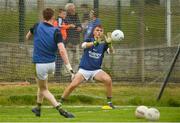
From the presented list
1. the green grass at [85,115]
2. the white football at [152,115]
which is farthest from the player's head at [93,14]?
the white football at [152,115]

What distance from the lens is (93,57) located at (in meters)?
16.8

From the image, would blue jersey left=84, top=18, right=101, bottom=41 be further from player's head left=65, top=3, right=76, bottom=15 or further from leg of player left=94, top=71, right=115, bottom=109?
leg of player left=94, top=71, right=115, bottom=109

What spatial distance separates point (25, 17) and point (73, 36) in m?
1.36

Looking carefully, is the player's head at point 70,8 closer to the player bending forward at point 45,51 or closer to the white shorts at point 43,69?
the player bending forward at point 45,51

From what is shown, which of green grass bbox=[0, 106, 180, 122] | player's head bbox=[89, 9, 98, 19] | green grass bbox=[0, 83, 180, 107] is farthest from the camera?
player's head bbox=[89, 9, 98, 19]

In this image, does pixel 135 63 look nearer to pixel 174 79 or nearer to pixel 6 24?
pixel 174 79

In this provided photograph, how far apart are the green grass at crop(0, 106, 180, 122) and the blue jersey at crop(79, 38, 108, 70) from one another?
992mm

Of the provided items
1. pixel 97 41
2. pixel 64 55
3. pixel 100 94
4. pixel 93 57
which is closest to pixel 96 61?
pixel 93 57

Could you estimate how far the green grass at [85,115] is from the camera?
44.2 feet

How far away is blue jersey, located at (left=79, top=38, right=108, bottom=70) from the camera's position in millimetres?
16750

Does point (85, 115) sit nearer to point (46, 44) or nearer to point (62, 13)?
point (46, 44)

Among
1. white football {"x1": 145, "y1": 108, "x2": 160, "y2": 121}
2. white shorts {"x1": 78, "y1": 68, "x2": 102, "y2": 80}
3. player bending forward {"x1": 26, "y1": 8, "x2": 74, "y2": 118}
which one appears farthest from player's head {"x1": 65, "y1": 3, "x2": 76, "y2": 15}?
white football {"x1": 145, "y1": 108, "x2": 160, "y2": 121}

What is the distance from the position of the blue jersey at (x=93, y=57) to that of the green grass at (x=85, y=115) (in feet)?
3.25

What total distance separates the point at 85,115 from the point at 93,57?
91.0 inches
